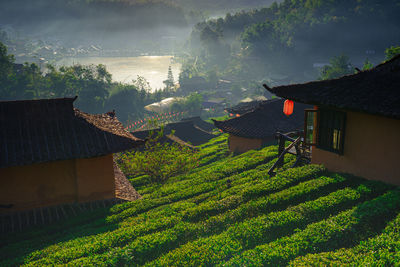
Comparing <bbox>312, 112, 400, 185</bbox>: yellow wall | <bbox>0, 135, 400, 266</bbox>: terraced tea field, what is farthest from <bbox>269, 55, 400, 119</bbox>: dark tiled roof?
<bbox>0, 135, 400, 266</bbox>: terraced tea field

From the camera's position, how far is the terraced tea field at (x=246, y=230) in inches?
331

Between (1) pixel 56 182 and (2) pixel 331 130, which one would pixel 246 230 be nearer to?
(2) pixel 331 130

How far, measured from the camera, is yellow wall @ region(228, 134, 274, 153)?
2566 centimetres

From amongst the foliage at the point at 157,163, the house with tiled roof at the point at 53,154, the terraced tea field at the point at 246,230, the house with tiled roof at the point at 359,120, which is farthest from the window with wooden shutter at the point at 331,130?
the foliage at the point at 157,163

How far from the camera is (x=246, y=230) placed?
31.9ft

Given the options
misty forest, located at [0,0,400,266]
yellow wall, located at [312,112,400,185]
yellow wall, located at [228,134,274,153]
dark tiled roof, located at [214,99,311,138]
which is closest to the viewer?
misty forest, located at [0,0,400,266]

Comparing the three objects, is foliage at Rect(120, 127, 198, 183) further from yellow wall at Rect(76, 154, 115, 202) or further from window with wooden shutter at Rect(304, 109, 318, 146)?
window with wooden shutter at Rect(304, 109, 318, 146)

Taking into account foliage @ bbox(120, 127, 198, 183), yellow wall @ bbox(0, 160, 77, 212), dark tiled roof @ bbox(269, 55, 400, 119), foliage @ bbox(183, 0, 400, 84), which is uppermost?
foliage @ bbox(183, 0, 400, 84)

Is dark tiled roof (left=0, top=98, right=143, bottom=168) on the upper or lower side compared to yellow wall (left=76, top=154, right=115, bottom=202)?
upper

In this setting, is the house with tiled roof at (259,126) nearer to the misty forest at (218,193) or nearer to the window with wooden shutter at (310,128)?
the misty forest at (218,193)

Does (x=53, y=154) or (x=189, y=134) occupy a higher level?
(x=53, y=154)

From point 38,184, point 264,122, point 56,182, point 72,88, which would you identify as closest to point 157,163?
point 56,182

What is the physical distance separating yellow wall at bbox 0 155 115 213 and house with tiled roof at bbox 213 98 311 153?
13654 millimetres

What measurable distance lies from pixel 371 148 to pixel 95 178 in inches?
461
